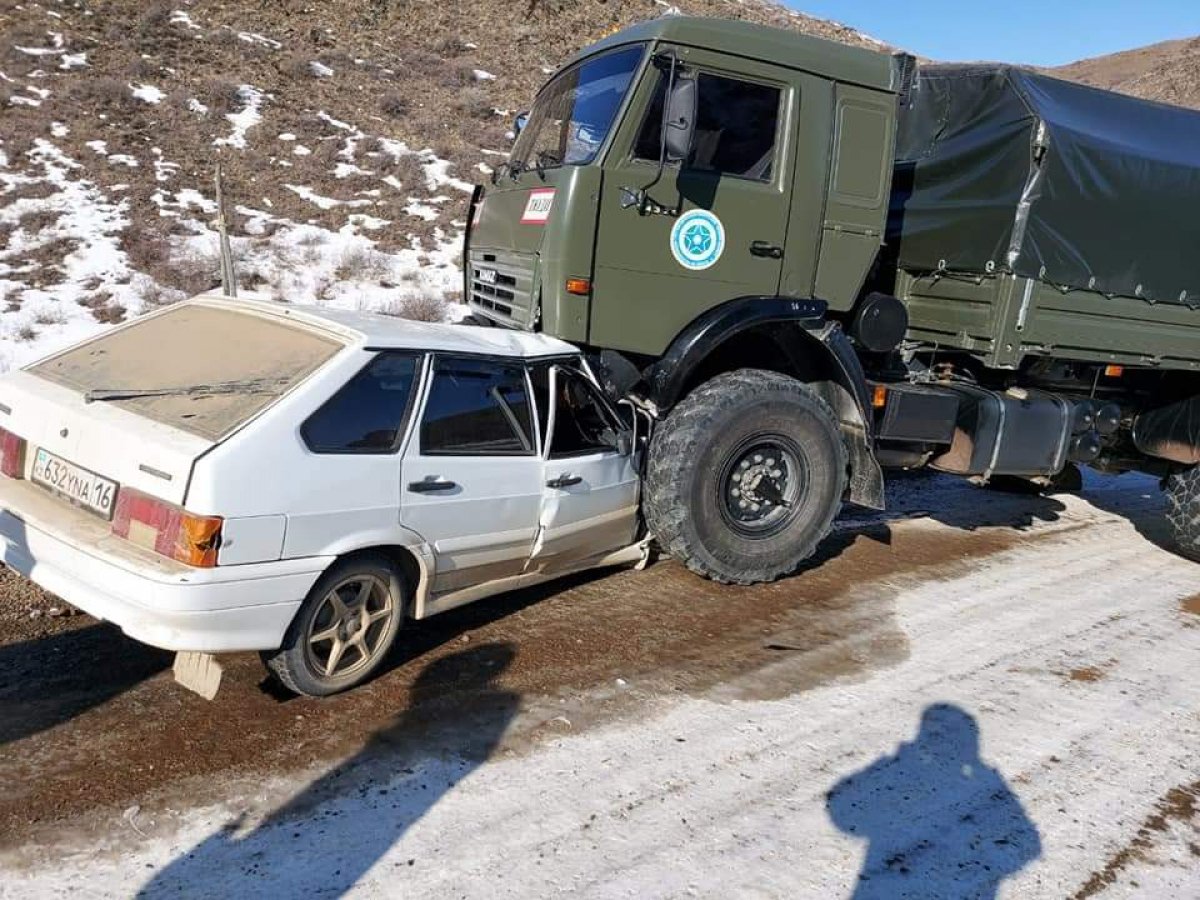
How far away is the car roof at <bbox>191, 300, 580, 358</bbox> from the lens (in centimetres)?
415

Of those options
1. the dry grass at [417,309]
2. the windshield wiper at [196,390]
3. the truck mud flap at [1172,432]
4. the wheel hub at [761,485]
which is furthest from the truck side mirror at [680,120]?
the dry grass at [417,309]

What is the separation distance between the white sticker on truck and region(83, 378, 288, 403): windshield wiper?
2.06 m

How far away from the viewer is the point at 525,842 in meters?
3.19

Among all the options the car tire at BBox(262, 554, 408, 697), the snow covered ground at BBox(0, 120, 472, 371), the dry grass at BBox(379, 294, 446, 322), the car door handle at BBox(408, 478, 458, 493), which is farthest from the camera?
the dry grass at BBox(379, 294, 446, 322)

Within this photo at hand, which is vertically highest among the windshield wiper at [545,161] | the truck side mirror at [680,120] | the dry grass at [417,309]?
the truck side mirror at [680,120]

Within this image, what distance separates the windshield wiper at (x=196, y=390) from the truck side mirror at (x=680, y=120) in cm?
243

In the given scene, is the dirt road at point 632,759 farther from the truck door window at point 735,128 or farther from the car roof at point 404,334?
the truck door window at point 735,128

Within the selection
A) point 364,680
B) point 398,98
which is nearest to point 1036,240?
point 364,680

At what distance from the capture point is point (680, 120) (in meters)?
4.94

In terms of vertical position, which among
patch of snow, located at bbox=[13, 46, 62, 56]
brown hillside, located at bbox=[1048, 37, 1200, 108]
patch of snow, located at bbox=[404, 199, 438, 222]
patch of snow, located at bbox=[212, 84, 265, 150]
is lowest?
patch of snow, located at bbox=[404, 199, 438, 222]

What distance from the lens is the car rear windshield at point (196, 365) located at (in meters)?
3.77

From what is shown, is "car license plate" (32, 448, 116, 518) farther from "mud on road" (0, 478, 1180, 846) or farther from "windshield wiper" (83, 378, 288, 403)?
"mud on road" (0, 478, 1180, 846)

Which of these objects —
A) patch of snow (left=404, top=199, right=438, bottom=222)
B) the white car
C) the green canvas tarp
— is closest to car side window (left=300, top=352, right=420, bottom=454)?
the white car

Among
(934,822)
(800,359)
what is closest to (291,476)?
(934,822)
